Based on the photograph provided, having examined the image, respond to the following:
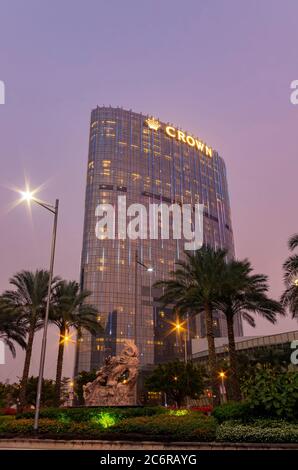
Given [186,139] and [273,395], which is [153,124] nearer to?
[186,139]

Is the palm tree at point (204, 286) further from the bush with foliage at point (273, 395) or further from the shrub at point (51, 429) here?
the shrub at point (51, 429)

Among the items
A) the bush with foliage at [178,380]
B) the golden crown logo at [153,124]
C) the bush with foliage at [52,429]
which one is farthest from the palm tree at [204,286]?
the golden crown logo at [153,124]

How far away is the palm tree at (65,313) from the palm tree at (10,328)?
3.19m

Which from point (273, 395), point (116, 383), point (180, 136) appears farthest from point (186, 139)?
point (273, 395)

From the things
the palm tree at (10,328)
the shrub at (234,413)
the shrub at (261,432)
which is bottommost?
the shrub at (261,432)

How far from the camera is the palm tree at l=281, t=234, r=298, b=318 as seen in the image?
26.8m

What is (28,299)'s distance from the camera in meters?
34.2

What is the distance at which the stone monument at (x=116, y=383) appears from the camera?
2777 centimetres

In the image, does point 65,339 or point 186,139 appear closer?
point 65,339

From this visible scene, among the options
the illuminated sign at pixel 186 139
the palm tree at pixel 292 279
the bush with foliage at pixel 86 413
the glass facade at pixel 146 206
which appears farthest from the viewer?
the illuminated sign at pixel 186 139

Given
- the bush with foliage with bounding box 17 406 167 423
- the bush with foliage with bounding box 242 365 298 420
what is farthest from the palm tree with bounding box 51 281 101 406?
the bush with foliage with bounding box 242 365 298 420

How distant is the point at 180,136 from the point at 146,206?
46.6 metres
